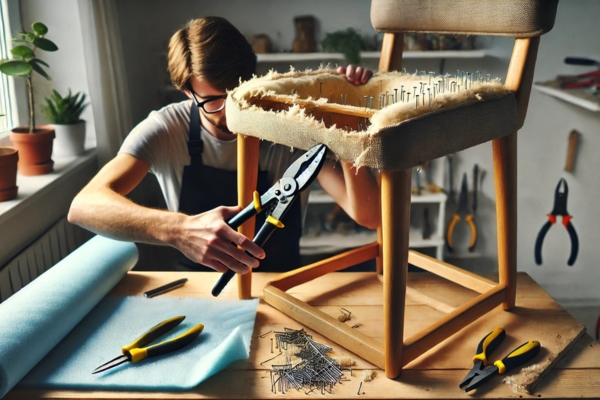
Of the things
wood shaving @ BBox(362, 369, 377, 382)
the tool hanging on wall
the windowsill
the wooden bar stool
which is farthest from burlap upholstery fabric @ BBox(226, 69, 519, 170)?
the tool hanging on wall

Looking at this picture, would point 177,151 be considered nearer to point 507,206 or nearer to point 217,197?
point 217,197

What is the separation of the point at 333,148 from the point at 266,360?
1.09 feet

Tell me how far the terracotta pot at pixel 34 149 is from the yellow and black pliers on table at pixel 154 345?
32.1 inches

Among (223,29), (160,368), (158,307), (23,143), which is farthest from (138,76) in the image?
(160,368)

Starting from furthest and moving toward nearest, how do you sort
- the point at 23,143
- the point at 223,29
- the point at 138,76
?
the point at 138,76, the point at 23,143, the point at 223,29

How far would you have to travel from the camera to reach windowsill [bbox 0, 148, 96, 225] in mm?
1214

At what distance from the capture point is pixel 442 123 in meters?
→ 0.70

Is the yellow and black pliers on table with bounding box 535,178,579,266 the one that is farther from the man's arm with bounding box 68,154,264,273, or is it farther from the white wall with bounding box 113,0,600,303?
the man's arm with bounding box 68,154,264,273

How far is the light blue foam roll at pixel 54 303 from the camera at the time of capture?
0.73 meters

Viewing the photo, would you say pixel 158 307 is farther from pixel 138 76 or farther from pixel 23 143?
pixel 138 76

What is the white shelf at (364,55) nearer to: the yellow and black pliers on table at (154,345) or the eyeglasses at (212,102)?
the eyeglasses at (212,102)

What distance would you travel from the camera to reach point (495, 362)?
775 mm

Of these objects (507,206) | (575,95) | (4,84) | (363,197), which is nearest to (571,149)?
(575,95)

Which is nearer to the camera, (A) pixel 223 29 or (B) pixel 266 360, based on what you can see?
(B) pixel 266 360
